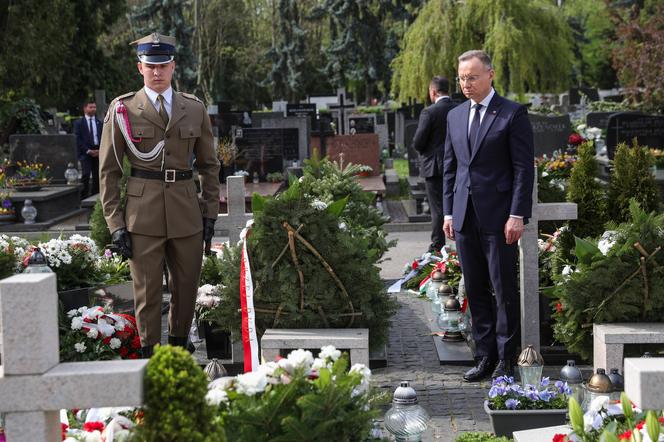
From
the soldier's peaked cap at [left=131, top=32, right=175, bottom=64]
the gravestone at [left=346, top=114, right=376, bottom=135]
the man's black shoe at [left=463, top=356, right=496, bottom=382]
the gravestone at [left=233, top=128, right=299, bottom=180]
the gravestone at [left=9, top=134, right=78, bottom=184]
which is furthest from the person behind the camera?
the gravestone at [left=346, top=114, right=376, bottom=135]

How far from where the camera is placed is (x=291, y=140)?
21.7 m

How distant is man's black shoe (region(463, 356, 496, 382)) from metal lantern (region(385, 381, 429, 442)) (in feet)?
6.07

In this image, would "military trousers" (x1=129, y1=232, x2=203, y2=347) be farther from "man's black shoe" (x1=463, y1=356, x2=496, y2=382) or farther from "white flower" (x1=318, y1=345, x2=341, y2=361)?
"white flower" (x1=318, y1=345, x2=341, y2=361)

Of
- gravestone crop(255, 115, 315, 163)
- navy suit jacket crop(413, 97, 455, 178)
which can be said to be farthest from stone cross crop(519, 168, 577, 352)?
gravestone crop(255, 115, 315, 163)

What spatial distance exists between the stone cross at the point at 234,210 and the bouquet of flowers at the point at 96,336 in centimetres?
168

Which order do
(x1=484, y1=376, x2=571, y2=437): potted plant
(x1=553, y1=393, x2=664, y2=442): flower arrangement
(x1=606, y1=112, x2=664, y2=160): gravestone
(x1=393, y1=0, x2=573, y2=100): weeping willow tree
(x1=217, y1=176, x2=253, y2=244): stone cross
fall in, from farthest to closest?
(x1=393, y1=0, x2=573, y2=100): weeping willow tree < (x1=606, y1=112, x2=664, y2=160): gravestone < (x1=217, y1=176, x2=253, y2=244): stone cross < (x1=484, y1=376, x2=571, y2=437): potted plant < (x1=553, y1=393, x2=664, y2=442): flower arrangement

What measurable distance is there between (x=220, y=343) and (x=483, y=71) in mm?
2627

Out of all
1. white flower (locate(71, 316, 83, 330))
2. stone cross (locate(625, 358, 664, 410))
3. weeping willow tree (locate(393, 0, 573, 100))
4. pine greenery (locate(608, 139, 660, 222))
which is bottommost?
white flower (locate(71, 316, 83, 330))

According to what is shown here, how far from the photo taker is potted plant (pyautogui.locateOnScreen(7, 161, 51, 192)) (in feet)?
60.6

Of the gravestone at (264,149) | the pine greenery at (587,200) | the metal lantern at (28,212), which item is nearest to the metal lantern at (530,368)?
the pine greenery at (587,200)

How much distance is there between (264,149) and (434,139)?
31.2 ft

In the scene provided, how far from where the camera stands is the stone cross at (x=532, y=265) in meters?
7.01

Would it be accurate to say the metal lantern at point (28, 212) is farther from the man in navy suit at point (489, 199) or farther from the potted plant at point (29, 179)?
the man in navy suit at point (489, 199)

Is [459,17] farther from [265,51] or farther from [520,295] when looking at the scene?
[265,51]
